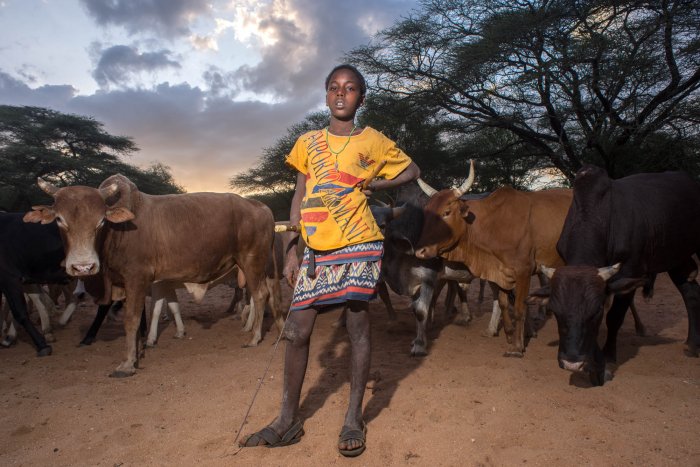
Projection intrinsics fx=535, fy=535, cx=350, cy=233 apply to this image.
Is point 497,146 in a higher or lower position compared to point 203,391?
higher

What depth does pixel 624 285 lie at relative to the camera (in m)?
4.11

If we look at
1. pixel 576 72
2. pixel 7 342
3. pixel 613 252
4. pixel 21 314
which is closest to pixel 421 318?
pixel 613 252

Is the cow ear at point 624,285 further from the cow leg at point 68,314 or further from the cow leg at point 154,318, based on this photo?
the cow leg at point 68,314

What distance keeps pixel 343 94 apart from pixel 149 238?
10.5 ft

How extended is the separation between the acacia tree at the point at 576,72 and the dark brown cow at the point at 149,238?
9489 millimetres

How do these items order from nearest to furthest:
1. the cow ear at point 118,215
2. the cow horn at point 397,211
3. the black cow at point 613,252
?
the black cow at point 613,252, the cow ear at point 118,215, the cow horn at point 397,211

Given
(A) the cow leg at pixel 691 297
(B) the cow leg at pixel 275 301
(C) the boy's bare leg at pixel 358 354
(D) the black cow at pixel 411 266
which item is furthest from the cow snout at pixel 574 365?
(B) the cow leg at pixel 275 301

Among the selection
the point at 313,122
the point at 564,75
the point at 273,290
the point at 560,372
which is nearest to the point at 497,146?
the point at 564,75

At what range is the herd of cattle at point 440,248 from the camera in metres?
4.45

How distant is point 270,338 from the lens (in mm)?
6672

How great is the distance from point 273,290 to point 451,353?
8.68 ft

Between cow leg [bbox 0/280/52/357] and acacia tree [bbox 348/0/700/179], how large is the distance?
11.5m

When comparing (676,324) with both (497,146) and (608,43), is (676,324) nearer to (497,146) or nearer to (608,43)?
(608,43)

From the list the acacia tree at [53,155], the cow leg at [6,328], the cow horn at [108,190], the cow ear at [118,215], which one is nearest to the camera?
the cow ear at [118,215]
